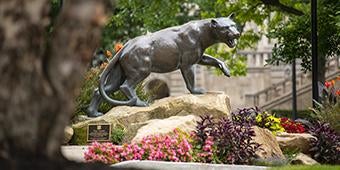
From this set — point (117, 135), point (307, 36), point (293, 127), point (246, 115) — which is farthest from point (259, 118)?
point (307, 36)

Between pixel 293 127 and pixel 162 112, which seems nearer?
pixel 162 112

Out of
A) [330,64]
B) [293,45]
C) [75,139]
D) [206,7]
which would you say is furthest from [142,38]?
[330,64]

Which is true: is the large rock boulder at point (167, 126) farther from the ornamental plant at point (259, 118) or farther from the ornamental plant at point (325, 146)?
the ornamental plant at point (325, 146)

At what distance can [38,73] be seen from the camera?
3.36m

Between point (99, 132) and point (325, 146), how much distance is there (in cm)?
384

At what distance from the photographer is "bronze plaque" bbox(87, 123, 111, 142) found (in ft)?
37.9

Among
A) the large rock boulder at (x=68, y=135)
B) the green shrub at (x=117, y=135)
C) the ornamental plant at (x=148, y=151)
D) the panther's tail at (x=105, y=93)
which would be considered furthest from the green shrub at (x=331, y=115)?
the large rock boulder at (x=68, y=135)

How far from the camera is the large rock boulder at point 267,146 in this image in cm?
1001

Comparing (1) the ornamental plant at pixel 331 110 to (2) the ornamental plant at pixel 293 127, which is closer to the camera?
(1) the ornamental plant at pixel 331 110

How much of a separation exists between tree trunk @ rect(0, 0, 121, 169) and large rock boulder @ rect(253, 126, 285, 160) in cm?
685

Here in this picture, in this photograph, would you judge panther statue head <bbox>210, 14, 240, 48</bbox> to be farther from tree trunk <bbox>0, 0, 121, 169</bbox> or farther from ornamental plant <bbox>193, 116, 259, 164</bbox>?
tree trunk <bbox>0, 0, 121, 169</bbox>

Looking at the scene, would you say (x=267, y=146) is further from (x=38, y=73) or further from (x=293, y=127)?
(x=38, y=73)

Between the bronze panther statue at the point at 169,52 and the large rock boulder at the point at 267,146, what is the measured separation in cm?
217

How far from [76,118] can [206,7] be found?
1667 centimetres
